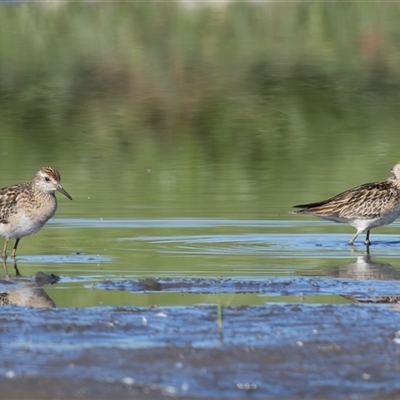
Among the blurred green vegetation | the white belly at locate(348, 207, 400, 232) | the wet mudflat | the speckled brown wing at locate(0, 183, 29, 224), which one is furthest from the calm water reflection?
the blurred green vegetation

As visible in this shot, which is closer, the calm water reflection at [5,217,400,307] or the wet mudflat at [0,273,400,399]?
the wet mudflat at [0,273,400,399]

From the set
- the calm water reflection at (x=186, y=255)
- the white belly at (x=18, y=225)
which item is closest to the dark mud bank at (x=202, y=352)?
the calm water reflection at (x=186, y=255)

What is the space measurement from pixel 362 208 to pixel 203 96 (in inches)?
545

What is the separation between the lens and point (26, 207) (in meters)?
12.4

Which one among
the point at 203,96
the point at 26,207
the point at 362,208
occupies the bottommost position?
the point at 203,96

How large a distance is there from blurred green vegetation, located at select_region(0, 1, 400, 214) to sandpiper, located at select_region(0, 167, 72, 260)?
240 centimetres

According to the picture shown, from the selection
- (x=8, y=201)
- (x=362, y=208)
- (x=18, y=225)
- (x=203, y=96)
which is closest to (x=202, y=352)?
(x=18, y=225)

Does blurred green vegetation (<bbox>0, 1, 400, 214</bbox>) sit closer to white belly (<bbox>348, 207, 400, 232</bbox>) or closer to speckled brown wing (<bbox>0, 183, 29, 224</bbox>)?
white belly (<bbox>348, 207, 400, 232</bbox>)

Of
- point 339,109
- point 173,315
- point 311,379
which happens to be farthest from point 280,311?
point 339,109

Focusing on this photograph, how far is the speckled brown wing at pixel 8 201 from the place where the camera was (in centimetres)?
1236

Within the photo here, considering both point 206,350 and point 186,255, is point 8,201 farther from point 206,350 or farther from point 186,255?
point 206,350

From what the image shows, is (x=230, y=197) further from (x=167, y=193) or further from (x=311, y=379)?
(x=311, y=379)

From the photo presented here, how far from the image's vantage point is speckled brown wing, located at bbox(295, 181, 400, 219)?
13.4 meters

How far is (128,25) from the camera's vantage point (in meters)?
40.0
